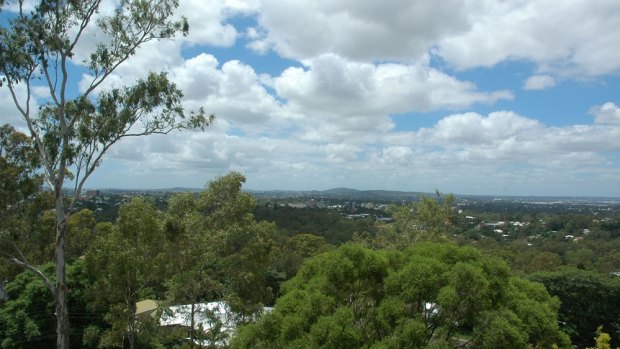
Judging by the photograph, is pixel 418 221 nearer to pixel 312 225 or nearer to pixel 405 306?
pixel 405 306

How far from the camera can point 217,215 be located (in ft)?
49.5

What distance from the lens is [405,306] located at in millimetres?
6586

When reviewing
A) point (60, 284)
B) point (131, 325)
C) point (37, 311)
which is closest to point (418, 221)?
point (131, 325)

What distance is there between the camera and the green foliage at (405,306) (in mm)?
6188

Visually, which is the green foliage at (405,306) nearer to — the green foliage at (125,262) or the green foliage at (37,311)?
the green foliage at (125,262)

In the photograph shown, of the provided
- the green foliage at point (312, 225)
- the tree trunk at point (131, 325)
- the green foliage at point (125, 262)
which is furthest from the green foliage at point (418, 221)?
the green foliage at point (312, 225)

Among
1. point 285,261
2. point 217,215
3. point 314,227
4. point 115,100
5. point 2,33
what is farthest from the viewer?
point 314,227

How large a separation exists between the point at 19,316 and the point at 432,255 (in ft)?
53.8

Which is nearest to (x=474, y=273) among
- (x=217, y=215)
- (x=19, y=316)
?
(x=217, y=215)

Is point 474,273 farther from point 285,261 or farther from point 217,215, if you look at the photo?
point 285,261

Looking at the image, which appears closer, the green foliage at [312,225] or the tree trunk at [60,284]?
the tree trunk at [60,284]

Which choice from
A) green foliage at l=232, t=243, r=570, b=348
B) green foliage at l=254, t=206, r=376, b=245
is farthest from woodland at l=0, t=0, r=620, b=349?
green foliage at l=254, t=206, r=376, b=245

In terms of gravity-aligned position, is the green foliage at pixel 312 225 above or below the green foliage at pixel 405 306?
below

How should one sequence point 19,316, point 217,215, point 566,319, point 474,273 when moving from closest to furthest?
point 474,273 < point 217,215 < point 19,316 < point 566,319
